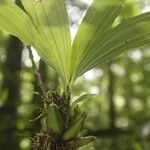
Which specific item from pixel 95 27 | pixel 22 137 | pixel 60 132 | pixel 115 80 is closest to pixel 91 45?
pixel 95 27

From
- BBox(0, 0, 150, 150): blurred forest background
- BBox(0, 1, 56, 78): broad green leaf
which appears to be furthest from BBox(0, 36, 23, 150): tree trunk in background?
BBox(0, 1, 56, 78): broad green leaf

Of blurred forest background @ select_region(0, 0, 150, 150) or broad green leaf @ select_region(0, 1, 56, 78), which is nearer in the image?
broad green leaf @ select_region(0, 1, 56, 78)

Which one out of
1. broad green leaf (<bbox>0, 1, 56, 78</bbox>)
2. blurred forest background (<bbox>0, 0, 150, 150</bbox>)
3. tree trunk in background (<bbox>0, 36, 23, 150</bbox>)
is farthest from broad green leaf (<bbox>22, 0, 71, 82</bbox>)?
tree trunk in background (<bbox>0, 36, 23, 150</bbox>)

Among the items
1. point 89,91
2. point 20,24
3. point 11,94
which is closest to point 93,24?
point 20,24

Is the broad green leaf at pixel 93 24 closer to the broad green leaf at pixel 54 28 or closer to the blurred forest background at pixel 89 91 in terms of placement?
the broad green leaf at pixel 54 28

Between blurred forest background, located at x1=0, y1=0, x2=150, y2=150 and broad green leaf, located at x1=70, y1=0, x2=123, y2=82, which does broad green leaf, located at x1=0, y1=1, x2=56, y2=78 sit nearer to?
broad green leaf, located at x1=70, y1=0, x2=123, y2=82
